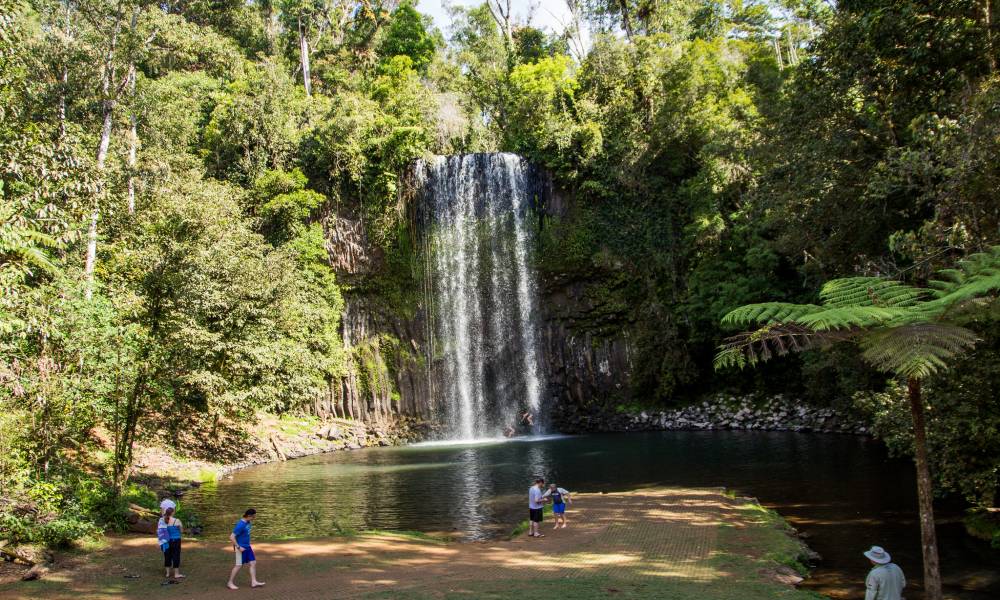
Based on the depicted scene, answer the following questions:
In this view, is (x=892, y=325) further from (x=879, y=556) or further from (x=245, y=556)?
(x=245, y=556)

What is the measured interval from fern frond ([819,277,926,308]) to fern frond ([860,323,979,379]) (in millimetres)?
1207

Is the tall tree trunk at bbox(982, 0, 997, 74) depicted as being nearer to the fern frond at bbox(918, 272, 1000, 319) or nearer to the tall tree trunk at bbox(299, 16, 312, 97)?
the fern frond at bbox(918, 272, 1000, 319)

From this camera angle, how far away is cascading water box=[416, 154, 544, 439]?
118 feet

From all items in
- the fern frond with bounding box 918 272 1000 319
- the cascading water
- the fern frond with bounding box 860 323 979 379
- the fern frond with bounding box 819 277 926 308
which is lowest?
the fern frond with bounding box 860 323 979 379

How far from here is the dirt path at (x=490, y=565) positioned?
9562mm

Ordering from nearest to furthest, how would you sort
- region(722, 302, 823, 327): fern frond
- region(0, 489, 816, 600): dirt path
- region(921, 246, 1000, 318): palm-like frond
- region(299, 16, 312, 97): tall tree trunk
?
region(921, 246, 1000, 318): palm-like frond → region(722, 302, 823, 327): fern frond → region(0, 489, 816, 600): dirt path → region(299, 16, 312, 97): tall tree trunk

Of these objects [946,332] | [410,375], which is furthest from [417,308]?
[946,332]

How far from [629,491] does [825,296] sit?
9.07 meters

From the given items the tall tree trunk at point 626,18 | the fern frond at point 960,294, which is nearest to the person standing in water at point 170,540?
the fern frond at point 960,294

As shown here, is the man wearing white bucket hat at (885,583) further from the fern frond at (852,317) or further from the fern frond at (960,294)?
the fern frond at (960,294)

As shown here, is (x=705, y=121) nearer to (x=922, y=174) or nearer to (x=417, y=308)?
(x=417, y=308)

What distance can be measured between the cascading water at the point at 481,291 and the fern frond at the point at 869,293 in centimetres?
2648

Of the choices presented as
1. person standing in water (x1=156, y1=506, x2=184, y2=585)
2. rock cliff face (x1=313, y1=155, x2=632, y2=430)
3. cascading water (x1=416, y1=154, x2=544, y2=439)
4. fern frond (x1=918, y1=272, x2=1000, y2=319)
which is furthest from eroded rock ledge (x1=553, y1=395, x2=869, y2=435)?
person standing in water (x1=156, y1=506, x2=184, y2=585)

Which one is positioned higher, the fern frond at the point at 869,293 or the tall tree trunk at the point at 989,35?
the tall tree trunk at the point at 989,35
